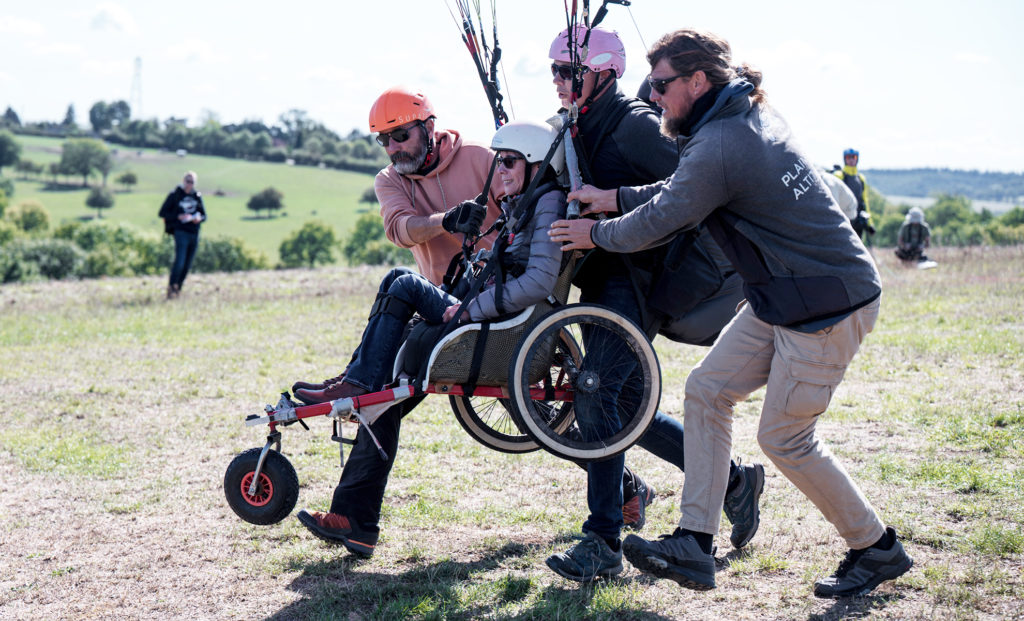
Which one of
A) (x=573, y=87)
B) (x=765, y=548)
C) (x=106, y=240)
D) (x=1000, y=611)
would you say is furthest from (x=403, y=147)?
(x=106, y=240)

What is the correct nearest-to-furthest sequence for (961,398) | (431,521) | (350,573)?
1. (350,573)
2. (431,521)
3. (961,398)

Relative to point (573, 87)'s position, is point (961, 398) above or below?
below

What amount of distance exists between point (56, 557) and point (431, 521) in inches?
76.3

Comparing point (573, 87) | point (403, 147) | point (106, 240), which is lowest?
point (106, 240)

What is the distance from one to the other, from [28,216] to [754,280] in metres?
102

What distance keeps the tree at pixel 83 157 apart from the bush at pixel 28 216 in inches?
661

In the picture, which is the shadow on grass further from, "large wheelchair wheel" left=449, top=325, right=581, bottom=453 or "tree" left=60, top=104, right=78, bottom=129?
"tree" left=60, top=104, right=78, bottom=129

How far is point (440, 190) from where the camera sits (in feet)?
16.4

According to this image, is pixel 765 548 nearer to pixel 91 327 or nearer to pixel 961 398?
pixel 961 398

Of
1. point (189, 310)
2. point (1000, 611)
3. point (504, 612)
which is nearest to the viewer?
point (1000, 611)

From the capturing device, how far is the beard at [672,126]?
3.66 m

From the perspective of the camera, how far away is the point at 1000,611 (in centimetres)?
363

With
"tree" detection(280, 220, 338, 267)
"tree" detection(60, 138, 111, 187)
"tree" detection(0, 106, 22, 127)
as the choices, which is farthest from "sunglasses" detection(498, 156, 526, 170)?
"tree" detection(0, 106, 22, 127)

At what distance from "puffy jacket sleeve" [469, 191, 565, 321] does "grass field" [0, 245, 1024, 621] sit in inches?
50.4
